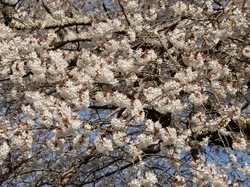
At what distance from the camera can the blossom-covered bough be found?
438 centimetres

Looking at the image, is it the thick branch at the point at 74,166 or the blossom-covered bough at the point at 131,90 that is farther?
the thick branch at the point at 74,166

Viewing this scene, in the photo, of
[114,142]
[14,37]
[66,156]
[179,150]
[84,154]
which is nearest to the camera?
[114,142]

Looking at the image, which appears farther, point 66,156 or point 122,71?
point 66,156

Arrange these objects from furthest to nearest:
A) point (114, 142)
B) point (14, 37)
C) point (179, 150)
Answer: point (14, 37)
point (179, 150)
point (114, 142)

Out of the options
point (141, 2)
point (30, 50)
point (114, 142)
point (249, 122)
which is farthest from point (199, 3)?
point (114, 142)

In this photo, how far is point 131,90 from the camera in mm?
5410

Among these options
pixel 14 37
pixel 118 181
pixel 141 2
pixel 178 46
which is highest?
pixel 141 2

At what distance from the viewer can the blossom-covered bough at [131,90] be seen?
4375 millimetres

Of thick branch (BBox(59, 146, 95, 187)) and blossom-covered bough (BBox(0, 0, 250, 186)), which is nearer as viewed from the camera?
blossom-covered bough (BBox(0, 0, 250, 186))

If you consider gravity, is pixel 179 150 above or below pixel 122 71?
below

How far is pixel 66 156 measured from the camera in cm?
643

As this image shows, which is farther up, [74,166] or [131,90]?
[131,90]

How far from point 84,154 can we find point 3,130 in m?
1.06

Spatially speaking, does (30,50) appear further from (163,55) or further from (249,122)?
(249,122)
